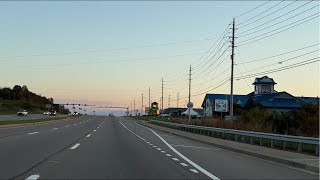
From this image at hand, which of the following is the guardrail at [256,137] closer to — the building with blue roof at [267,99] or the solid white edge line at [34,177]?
the solid white edge line at [34,177]

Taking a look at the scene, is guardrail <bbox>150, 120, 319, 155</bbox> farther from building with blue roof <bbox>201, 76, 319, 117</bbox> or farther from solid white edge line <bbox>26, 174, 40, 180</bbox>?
building with blue roof <bbox>201, 76, 319, 117</bbox>

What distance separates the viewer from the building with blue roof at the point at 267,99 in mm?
89562

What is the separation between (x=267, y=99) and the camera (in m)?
90.7

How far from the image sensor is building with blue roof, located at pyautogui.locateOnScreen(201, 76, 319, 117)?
3526 inches

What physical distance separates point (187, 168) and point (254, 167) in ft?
7.94

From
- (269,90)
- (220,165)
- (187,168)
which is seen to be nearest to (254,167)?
(220,165)

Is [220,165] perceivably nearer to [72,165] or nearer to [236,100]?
[72,165]

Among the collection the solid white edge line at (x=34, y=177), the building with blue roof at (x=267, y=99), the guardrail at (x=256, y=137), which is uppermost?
the building with blue roof at (x=267, y=99)

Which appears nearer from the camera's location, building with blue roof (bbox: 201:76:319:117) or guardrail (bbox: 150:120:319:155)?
guardrail (bbox: 150:120:319:155)

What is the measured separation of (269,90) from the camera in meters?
102

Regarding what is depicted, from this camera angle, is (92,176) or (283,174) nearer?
(92,176)

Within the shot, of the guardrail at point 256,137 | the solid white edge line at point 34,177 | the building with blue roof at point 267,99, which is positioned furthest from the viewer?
the building with blue roof at point 267,99

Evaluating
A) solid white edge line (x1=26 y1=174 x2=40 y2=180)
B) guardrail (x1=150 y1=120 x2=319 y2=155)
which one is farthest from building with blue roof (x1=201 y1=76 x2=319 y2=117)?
solid white edge line (x1=26 y1=174 x2=40 y2=180)

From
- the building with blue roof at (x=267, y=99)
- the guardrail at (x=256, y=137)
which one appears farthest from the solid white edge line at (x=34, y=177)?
the building with blue roof at (x=267, y=99)
